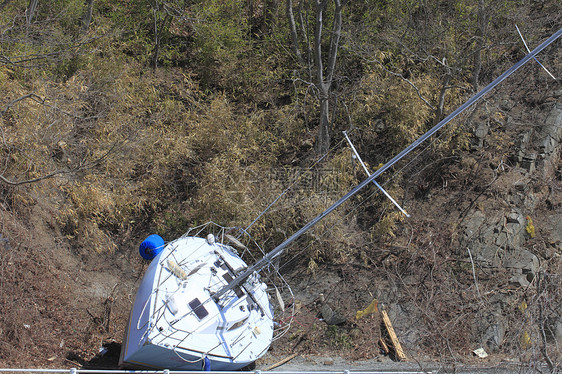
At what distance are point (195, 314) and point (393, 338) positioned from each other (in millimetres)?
3425

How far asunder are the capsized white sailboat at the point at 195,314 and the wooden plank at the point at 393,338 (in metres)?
1.86

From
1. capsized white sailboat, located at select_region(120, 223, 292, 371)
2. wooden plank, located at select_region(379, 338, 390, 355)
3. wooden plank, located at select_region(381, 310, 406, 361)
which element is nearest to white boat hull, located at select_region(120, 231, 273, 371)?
capsized white sailboat, located at select_region(120, 223, 292, 371)

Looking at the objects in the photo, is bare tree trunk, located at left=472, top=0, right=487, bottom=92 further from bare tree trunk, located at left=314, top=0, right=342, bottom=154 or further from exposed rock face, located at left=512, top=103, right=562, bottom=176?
bare tree trunk, located at left=314, top=0, right=342, bottom=154

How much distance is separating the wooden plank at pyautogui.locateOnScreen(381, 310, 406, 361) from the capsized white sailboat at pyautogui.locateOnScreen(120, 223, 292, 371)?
186cm

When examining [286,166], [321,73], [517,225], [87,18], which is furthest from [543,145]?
[87,18]

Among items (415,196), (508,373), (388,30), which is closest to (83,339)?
(508,373)

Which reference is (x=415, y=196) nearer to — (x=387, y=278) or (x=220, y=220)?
(x=387, y=278)

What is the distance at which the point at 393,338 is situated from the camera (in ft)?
28.9

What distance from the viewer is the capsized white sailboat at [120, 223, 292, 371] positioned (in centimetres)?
713

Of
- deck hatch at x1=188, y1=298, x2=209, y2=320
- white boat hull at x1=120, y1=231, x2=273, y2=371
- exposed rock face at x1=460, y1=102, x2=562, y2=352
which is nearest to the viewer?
white boat hull at x1=120, y1=231, x2=273, y2=371

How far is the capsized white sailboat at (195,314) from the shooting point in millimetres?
7133

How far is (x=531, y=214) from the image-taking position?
1039 cm

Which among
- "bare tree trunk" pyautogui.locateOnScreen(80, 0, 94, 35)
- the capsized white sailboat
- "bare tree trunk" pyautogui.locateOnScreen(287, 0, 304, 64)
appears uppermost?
"bare tree trunk" pyautogui.locateOnScreen(80, 0, 94, 35)

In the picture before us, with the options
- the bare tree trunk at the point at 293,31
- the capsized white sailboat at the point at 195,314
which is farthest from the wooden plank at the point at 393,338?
the bare tree trunk at the point at 293,31
